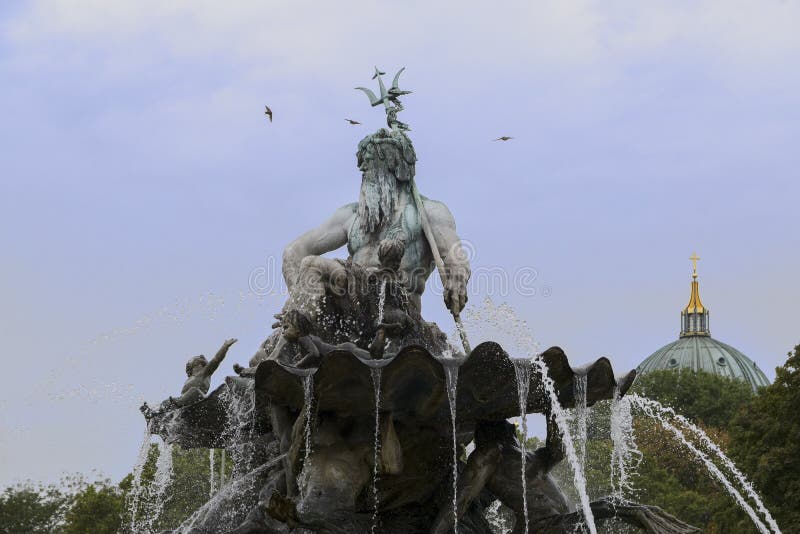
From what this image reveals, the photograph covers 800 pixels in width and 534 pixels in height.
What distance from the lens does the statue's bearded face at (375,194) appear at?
1348cm

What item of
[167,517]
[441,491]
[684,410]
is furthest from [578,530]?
[684,410]

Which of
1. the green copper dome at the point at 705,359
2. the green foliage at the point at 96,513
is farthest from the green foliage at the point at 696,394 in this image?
the green foliage at the point at 96,513

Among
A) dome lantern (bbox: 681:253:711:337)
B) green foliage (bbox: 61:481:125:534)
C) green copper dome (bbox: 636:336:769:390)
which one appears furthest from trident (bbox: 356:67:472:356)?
dome lantern (bbox: 681:253:711:337)

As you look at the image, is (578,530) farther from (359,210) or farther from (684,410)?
(684,410)

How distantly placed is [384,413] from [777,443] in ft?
54.4

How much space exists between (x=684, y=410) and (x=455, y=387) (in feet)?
129

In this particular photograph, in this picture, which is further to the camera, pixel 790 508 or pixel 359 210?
pixel 790 508

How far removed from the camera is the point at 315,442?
11.6m

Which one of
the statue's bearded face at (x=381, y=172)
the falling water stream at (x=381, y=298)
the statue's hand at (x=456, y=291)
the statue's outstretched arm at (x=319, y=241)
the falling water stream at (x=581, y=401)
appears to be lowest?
the falling water stream at (x=581, y=401)

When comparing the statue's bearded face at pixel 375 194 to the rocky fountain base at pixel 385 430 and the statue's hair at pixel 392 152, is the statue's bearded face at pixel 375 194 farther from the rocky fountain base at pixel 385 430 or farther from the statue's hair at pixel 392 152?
the rocky fountain base at pixel 385 430

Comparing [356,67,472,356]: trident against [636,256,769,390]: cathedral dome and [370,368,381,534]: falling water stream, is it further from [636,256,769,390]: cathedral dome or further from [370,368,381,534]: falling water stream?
[636,256,769,390]: cathedral dome

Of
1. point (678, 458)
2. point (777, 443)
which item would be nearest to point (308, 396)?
point (777, 443)

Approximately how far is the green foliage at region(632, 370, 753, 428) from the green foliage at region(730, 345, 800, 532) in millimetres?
20326

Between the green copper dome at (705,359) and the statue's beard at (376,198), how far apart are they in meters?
56.2
